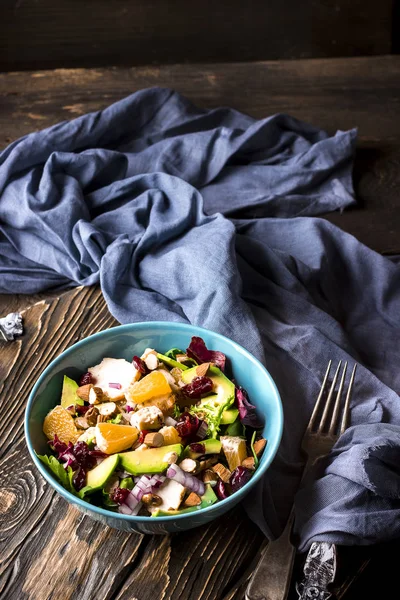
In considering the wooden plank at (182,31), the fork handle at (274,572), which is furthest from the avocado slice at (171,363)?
the wooden plank at (182,31)

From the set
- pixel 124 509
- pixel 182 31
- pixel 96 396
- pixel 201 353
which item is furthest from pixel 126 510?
pixel 182 31

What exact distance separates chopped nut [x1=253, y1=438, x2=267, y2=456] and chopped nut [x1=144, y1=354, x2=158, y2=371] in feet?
0.70

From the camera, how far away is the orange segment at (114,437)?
107 cm

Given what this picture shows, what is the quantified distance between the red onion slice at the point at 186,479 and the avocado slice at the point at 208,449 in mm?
36

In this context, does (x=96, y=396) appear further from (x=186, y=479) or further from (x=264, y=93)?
(x=264, y=93)

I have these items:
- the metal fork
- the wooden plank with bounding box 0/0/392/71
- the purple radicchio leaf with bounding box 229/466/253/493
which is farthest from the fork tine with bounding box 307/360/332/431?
the wooden plank with bounding box 0/0/392/71

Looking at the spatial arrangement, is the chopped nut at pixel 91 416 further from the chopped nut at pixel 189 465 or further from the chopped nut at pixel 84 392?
the chopped nut at pixel 189 465

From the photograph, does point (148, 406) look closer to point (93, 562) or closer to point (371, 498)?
point (93, 562)

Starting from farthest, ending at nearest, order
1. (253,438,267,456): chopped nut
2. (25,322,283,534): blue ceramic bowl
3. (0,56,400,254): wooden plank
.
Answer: (0,56,400,254): wooden plank < (253,438,267,456): chopped nut < (25,322,283,534): blue ceramic bowl

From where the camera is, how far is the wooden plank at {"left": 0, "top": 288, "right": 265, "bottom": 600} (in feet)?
3.35

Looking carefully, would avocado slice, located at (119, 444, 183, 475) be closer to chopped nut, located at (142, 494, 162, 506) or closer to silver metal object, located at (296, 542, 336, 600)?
chopped nut, located at (142, 494, 162, 506)

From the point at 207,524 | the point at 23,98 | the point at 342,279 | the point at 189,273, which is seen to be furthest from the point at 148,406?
the point at 23,98

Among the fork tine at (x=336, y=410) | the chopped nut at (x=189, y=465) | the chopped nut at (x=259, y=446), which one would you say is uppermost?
the chopped nut at (x=189, y=465)

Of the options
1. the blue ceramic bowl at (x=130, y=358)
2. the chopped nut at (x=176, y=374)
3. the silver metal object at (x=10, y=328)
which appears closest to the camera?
the blue ceramic bowl at (x=130, y=358)
